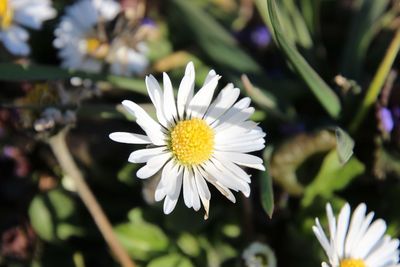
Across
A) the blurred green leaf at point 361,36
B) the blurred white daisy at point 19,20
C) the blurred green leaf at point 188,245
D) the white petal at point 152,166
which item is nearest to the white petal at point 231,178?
the white petal at point 152,166

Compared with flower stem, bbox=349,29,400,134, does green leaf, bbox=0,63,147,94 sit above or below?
above

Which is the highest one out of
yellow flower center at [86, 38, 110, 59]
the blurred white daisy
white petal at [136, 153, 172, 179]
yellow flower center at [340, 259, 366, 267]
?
the blurred white daisy

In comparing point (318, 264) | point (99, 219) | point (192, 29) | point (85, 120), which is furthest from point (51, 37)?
point (318, 264)

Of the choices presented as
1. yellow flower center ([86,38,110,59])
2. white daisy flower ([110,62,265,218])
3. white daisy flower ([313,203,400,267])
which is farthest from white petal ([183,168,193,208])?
yellow flower center ([86,38,110,59])

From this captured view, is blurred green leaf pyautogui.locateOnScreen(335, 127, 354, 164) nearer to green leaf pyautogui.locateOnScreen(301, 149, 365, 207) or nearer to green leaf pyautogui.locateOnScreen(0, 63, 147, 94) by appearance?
green leaf pyautogui.locateOnScreen(301, 149, 365, 207)

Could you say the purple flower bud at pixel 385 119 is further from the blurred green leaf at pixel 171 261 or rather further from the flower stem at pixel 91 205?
the flower stem at pixel 91 205

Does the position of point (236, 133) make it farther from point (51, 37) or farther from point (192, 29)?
point (51, 37)
